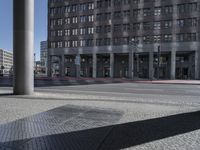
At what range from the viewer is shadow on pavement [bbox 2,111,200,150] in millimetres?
5254

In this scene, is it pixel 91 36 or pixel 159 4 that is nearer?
pixel 159 4

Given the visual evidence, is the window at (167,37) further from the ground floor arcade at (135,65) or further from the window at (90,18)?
the window at (90,18)

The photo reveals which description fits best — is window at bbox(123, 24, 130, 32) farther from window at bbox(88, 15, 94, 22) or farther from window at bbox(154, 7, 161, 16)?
window at bbox(88, 15, 94, 22)

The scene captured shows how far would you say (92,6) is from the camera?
2462 inches

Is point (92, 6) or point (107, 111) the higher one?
point (92, 6)

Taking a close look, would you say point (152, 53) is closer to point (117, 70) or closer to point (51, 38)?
point (117, 70)

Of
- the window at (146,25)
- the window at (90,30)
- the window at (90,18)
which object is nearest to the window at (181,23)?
the window at (146,25)

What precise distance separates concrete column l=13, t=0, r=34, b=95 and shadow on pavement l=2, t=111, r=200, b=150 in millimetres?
8755

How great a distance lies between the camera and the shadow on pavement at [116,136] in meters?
5.25

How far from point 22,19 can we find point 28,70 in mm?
2989

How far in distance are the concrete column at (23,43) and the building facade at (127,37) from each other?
34709 millimetres

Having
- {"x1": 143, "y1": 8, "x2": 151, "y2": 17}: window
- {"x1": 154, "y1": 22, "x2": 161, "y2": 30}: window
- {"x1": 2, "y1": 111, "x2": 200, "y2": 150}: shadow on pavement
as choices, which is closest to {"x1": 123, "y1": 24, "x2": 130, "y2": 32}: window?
{"x1": 143, "y1": 8, "x2": 151, "y2": 17}: window

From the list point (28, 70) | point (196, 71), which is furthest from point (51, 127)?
point (196, 71)

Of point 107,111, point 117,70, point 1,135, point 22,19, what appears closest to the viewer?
point 1,135
